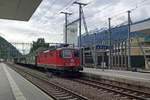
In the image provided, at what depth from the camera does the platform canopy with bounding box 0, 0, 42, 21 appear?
11741 millimetres

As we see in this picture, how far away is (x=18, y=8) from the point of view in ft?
41.9

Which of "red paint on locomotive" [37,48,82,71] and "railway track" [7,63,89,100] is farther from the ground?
"red paint on locomotive" [37,48,82,71]

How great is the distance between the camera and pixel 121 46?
59844mm

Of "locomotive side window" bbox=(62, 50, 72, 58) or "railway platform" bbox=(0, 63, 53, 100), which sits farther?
"locomotive side window" bbox=(62, 50, 72, 58)

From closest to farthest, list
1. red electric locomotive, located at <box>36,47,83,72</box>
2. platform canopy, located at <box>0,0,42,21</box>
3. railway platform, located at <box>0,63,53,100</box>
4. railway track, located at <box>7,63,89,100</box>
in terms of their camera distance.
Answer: platform canopy, located at <box>0,0,42,21</box>, railway platform, located at <box>0,63,53,100</box>, railway track, located at <box>7,63,89,100</box>, red electric locomotive, located at <box>36,47,83,72</box>

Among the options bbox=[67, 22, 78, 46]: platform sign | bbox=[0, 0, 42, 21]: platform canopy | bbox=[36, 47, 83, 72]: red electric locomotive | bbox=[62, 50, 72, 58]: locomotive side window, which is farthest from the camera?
bbox=[67, 22, 78, 46]: platform sign

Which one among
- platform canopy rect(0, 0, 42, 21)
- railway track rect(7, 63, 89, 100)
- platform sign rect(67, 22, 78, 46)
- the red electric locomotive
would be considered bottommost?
railway track rect(7, 63, 89, 100)

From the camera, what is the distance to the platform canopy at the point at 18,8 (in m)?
11.7

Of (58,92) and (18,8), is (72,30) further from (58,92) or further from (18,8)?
(18,8)

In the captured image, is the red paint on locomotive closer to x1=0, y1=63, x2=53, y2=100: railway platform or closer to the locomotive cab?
the locomotive cab

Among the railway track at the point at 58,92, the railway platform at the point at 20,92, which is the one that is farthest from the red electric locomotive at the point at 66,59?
the railway platform at the point at 20,92

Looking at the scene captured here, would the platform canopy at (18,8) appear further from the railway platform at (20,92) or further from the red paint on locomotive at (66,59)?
the red paint on locomotive at (66,59)

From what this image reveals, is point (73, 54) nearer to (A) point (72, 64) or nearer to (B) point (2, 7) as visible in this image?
(A) point (72, 64)

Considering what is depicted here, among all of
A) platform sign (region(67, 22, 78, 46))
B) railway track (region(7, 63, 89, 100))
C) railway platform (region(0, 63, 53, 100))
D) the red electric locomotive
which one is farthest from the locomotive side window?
platform sign (region(67, 22, 78, 46))
